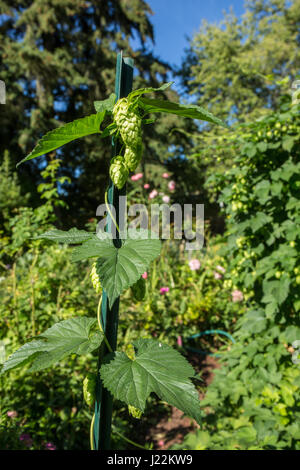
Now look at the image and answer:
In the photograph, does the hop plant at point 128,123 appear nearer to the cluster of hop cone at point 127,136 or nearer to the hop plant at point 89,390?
the cluster of hop cone at point 127,136

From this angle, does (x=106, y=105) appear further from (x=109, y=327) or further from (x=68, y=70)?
(x=68, y=70)

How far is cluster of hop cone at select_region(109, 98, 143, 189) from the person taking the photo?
0.45m

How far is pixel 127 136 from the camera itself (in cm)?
45

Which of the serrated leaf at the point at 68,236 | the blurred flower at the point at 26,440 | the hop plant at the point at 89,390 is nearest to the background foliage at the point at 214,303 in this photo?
the blurred flower at the point at 26,440

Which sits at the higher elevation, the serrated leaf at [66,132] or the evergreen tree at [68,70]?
the evergreen tree at [68,70]

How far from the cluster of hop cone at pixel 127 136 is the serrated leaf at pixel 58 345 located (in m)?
0.26

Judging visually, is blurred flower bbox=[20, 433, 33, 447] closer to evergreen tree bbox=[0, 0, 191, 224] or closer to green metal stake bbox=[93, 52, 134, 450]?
green metal stake bbox=[93, 52, 134, 450]

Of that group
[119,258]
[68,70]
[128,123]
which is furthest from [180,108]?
[68,70]

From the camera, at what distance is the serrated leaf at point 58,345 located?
17.3 inches

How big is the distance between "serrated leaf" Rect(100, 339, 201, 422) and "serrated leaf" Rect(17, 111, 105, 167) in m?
0.35

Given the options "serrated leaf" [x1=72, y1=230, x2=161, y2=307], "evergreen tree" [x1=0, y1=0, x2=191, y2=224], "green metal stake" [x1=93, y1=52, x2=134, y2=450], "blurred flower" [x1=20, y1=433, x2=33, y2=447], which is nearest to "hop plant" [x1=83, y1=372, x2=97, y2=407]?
"green metal stake" [x1=93, y1=52, x2=134, y2=450]

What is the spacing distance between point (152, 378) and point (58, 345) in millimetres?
161

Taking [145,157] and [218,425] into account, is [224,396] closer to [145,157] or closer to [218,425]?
[218,425]
